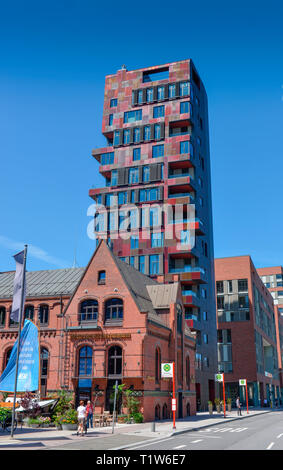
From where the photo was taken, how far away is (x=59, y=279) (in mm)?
47406

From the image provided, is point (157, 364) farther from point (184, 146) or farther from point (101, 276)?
point (184, 146)

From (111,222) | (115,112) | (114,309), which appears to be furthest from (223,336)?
(114,309)

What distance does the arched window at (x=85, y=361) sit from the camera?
3744 cm

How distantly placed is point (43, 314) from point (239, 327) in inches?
1879

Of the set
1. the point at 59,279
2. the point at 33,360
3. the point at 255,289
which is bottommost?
the point at 33,360

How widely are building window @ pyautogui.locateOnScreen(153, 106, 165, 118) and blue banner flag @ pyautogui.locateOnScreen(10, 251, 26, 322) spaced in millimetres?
56142

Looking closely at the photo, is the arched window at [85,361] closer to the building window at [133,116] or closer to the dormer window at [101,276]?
the dormer window at [101,276]

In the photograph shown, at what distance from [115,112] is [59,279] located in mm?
41532

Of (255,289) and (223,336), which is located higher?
(255,289)

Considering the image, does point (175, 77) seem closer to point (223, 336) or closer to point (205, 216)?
point (205, 216)

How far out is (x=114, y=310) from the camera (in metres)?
38.5

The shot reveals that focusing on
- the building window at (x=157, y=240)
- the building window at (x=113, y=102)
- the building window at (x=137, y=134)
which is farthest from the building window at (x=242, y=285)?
the building window at (x=113, y=102)
